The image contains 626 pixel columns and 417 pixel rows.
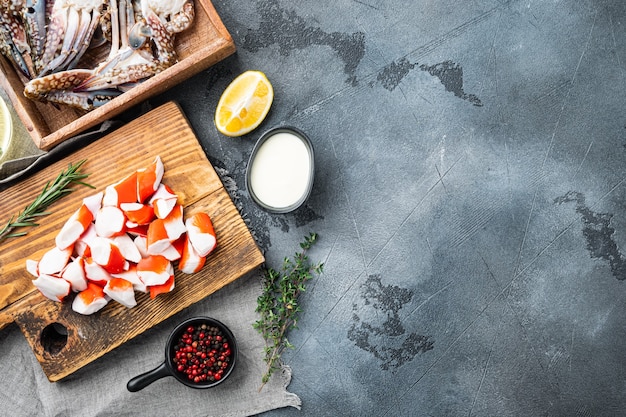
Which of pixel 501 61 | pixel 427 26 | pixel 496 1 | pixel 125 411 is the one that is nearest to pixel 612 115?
pixel 501 61

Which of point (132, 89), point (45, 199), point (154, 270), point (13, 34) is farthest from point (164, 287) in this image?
point (13, 34)

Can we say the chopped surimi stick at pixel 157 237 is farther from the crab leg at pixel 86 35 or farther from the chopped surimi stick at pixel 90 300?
the crab leg at pixel 86 35

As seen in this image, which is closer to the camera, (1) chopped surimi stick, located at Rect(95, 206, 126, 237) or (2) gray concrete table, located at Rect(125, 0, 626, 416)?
(1) chopped surimi stick, located at Rect(95, 206, 126, 237)

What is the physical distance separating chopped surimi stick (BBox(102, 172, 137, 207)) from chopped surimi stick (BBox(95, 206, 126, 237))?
0.08ft

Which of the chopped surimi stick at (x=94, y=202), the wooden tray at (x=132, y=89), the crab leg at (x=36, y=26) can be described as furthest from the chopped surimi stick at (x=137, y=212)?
the crab leg at (x=36, y=26)

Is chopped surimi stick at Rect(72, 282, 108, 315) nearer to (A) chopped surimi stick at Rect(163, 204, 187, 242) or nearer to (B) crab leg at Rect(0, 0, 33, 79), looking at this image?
(A) chopped surimi stick at Rect(163, 204, 187, 242)

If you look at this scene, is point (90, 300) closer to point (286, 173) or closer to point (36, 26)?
point (286, 173)

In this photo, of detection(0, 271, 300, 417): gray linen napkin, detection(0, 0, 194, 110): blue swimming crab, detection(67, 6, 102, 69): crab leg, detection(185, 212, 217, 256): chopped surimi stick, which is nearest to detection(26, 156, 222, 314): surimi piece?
detection(185, 212, 217, 256): chopped surimi stick

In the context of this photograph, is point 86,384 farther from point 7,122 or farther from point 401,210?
point 401,210

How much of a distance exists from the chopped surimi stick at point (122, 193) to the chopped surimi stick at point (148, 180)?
22 mm

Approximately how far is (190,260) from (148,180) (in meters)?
0.30

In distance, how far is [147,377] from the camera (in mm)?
1742

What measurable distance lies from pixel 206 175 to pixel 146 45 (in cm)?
48

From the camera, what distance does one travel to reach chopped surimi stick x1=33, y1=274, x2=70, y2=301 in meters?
1.73
